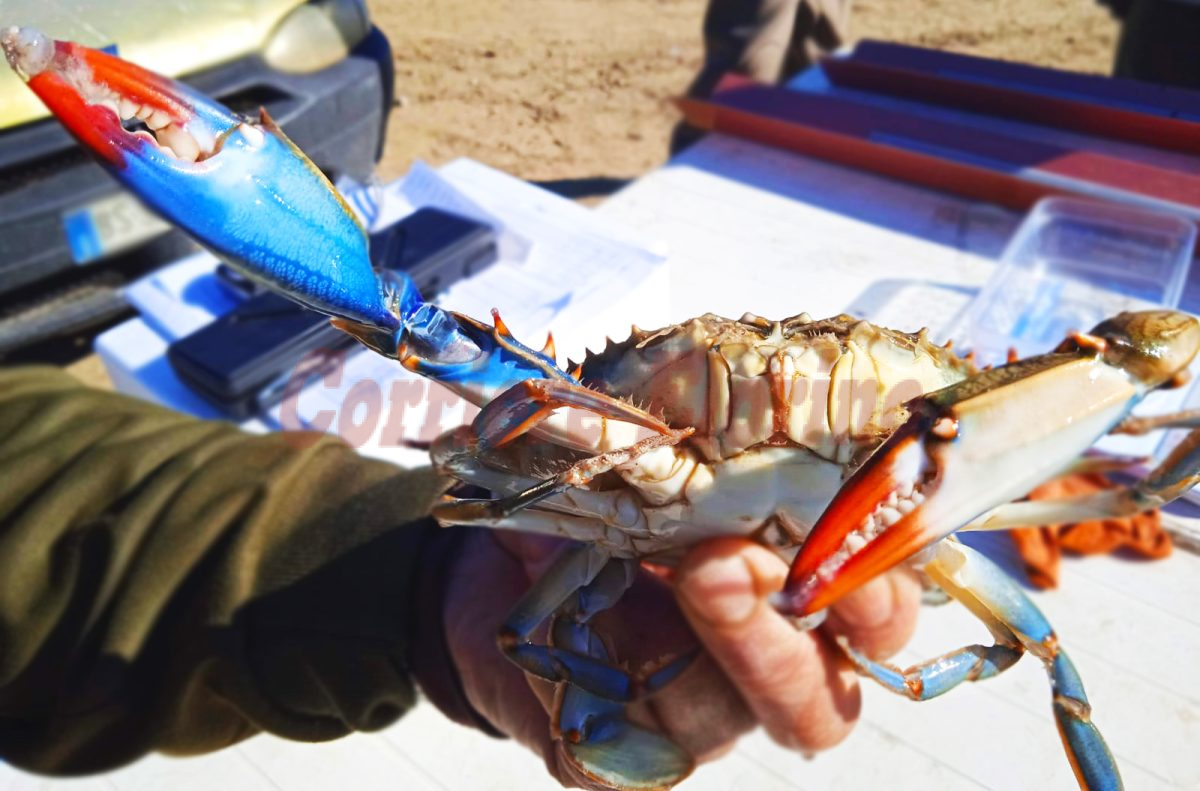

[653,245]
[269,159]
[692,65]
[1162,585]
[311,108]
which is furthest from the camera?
[692,65]

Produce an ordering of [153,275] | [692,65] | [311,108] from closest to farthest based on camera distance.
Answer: [311,108] < [153,275] < [692,65]

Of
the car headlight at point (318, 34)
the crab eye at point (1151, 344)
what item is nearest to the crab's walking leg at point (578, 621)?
the crab eye at point (1151, 344)

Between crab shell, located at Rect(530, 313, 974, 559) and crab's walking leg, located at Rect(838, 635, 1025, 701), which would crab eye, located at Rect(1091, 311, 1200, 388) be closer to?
crab shell, located at Rect(530, 313, 974, 559)

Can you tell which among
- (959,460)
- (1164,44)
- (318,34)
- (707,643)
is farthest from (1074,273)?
(318,34)

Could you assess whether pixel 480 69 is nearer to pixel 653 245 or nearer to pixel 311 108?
pixel 311 108

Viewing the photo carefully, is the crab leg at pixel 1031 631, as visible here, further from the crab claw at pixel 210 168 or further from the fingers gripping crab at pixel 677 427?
the crab claw at pixel 210 168

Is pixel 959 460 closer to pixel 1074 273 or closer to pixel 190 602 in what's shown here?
pixel 190 602

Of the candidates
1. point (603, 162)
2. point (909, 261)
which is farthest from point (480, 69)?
point (909, 261)
